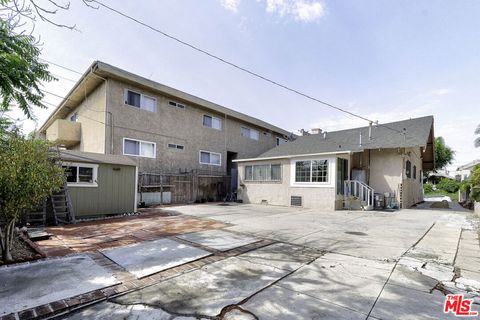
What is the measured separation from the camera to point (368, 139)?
14.5 m

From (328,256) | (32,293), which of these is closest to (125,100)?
(32,293)

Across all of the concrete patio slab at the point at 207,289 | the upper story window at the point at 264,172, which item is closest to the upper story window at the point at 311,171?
the upper story window at the point at 264,172

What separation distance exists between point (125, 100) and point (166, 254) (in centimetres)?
1061

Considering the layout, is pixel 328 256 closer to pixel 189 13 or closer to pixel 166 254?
pixel 166 254

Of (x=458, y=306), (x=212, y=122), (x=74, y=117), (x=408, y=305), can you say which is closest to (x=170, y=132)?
(x=212, y=122)

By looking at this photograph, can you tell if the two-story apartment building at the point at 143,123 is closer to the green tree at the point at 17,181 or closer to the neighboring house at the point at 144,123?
the neighboring house at the point at 144,123

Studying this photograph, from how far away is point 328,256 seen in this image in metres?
4.47

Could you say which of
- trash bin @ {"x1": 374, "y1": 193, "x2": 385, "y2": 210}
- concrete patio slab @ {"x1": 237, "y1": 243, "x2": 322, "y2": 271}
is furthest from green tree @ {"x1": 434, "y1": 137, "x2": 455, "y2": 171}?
concrete patio slab @ {"x1": 237, "y1": 243, "x2": 322, "y2": 271}

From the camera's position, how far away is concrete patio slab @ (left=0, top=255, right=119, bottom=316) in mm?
2802

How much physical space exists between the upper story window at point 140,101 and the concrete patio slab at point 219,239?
9.66 meters

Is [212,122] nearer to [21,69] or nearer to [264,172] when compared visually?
[264,172]

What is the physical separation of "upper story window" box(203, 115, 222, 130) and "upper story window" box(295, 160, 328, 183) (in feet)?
23.5

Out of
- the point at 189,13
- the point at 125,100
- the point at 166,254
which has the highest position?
the point at 189,13

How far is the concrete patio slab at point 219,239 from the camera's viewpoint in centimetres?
519
